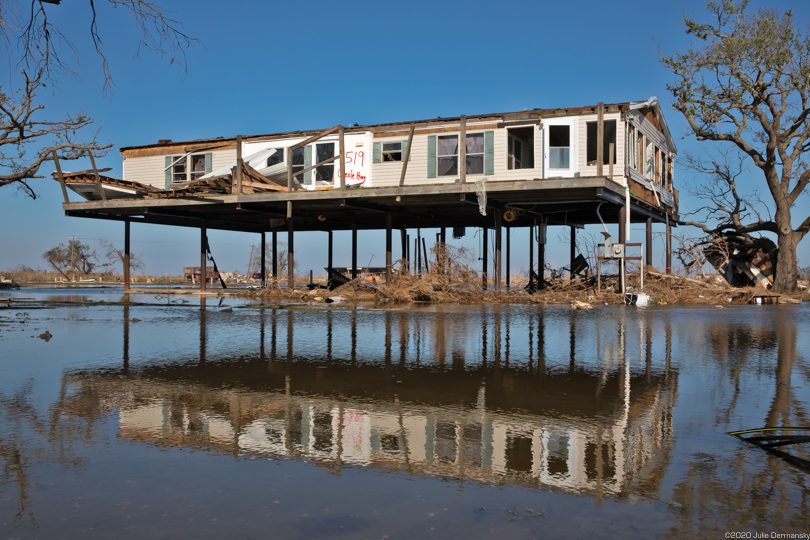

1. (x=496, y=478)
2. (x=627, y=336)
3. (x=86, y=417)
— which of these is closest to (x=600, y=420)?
(x=496, y=478)

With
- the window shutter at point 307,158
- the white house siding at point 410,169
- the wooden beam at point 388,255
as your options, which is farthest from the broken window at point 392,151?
the window shutter at point 307,158

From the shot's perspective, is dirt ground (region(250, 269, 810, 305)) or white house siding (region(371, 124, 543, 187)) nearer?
dirt ground (region(250, 269, 810, 305))

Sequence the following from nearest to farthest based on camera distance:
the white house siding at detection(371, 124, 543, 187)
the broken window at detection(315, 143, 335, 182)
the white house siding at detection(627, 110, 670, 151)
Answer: the white house siding at detection(371, 124, 543, 187)
the white house siding at detection(627, 110, 670, 151)
the broken window at detection(315, 143, 335, 182)

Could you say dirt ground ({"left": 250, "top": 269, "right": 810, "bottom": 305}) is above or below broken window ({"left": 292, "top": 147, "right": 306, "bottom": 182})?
below

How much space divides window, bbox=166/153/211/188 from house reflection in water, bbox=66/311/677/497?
18.2 m

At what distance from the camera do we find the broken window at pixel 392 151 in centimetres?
2220

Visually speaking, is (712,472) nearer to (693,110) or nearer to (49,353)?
(49,353)

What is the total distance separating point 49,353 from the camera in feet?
28.4

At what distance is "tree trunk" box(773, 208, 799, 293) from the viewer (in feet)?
82.1

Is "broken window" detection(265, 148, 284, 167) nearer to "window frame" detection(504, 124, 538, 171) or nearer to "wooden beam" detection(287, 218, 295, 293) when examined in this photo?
"wooden beam" detection(287, 218, 295, 293)

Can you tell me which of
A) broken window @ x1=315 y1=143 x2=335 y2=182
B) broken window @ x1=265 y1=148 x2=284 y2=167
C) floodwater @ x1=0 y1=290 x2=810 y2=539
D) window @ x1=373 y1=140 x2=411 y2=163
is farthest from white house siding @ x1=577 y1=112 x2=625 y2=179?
floodwater @ x1=0 y1=290 x2=810 y2=539

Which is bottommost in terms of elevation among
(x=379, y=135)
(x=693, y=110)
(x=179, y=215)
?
(x=179, y=215)

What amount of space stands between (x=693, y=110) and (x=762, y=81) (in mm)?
2824

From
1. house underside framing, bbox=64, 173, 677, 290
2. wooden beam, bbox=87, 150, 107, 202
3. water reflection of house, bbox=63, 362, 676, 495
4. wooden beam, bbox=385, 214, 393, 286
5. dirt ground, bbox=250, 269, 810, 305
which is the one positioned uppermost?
wooden beam, bbox=87, 150, 107, 202
